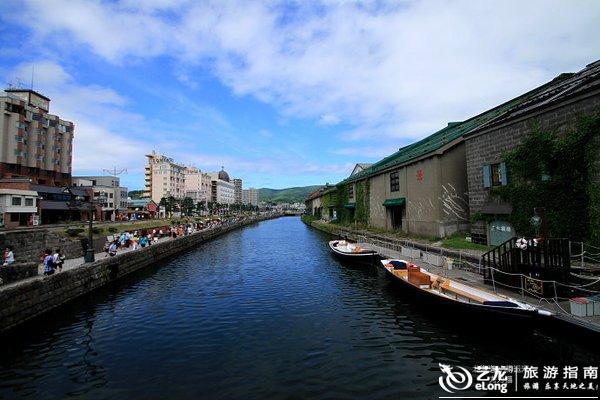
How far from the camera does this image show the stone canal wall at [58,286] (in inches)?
619

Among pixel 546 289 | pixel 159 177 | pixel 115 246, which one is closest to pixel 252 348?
pixel 546 289

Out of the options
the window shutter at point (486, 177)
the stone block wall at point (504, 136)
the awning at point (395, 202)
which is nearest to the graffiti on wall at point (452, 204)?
the stone block wall at point (504, 136)

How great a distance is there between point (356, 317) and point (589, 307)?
9.20 meters

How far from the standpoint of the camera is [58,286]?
19609 millimetres

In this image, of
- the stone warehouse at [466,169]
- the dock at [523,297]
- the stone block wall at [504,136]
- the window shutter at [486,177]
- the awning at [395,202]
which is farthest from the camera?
the awning at [395,202]

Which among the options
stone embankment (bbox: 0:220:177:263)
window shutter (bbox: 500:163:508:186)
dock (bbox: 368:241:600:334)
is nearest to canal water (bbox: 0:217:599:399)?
dock (bbox: 368:241:600:334)

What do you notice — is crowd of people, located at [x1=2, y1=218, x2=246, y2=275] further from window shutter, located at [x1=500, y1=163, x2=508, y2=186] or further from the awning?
window shutter, located at [x1=500, y1=163, x2=508, y2=186]

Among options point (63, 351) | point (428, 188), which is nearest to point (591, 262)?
point (428, 188)

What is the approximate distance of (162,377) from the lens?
36.4 ft

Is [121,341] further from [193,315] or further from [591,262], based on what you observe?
[591,262]

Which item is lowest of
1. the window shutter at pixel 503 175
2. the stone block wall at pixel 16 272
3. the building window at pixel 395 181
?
the stone block wall at pixel 16 272

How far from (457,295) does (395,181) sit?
3059cm

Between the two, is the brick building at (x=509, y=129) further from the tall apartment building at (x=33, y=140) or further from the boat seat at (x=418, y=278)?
the tall apartment building at (x=33, y=140)

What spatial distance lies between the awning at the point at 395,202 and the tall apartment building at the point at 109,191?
71337 millimetres
